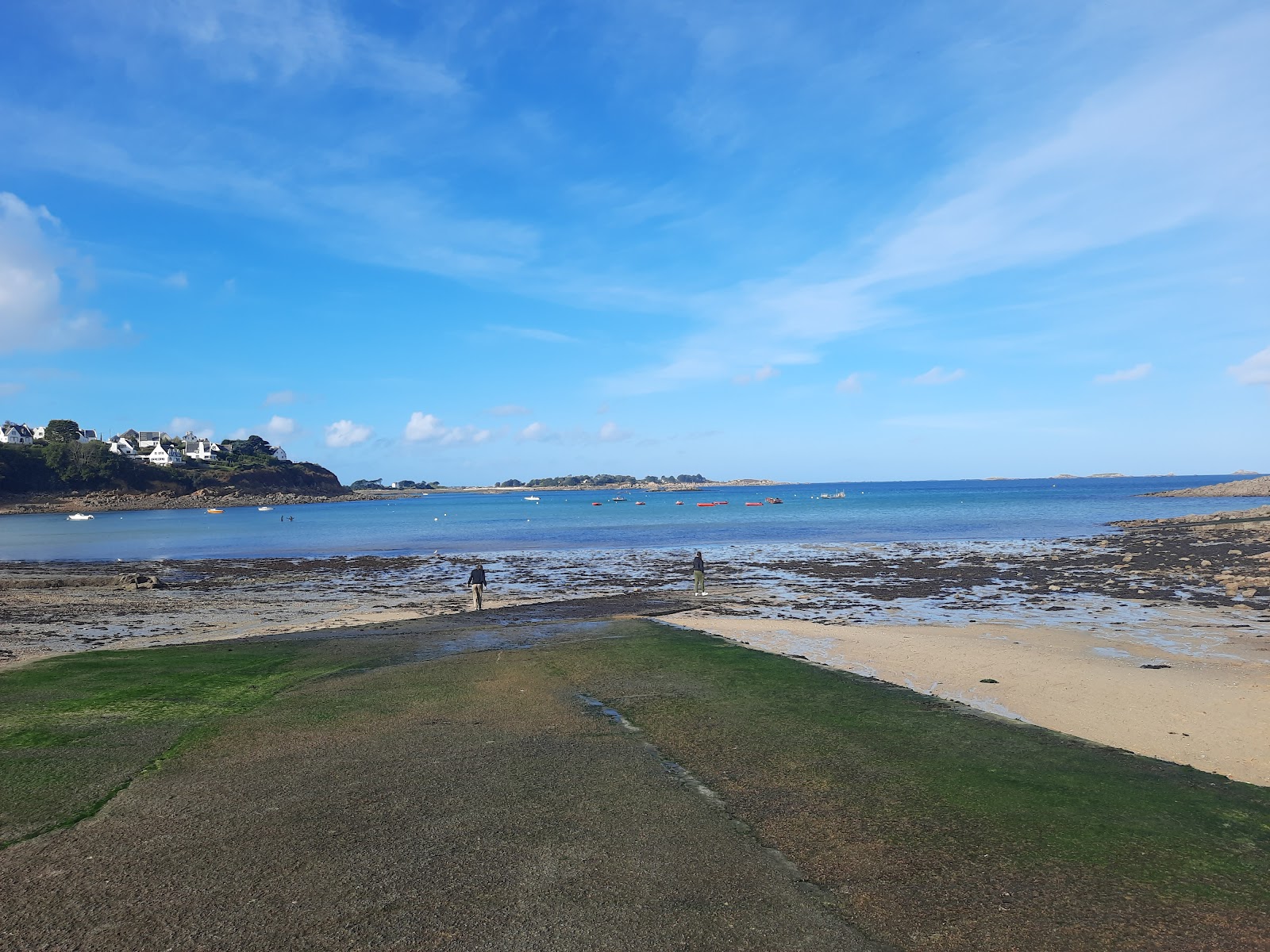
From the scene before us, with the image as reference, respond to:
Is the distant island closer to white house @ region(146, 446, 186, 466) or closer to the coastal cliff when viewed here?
white house @ region(146, 446, 186, 466)

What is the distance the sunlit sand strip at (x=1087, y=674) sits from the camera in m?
12.1

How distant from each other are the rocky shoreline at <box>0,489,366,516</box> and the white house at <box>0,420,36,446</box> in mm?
52447

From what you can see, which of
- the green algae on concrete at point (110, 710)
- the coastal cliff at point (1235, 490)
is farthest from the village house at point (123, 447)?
the coastal cliff at point (1235, 490)

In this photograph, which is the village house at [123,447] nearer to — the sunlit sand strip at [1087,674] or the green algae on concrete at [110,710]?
the green algae on concrete at [110,710]

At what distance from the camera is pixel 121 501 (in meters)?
144

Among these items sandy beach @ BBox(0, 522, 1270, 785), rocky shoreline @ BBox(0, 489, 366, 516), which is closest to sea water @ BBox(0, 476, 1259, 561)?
sandy beach @ BBox(0, 522, 1270, 785)

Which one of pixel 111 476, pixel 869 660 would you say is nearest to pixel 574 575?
pixel 869 660

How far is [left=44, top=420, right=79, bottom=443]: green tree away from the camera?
17725cm

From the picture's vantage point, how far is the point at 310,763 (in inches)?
379

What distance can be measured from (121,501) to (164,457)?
45070mm

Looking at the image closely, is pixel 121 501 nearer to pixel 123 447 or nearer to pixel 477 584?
pixel 123 447

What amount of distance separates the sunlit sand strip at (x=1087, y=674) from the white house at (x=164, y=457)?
193 metres

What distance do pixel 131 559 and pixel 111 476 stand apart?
119 metres

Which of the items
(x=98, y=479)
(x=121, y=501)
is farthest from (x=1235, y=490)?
(x=98, y=479)
